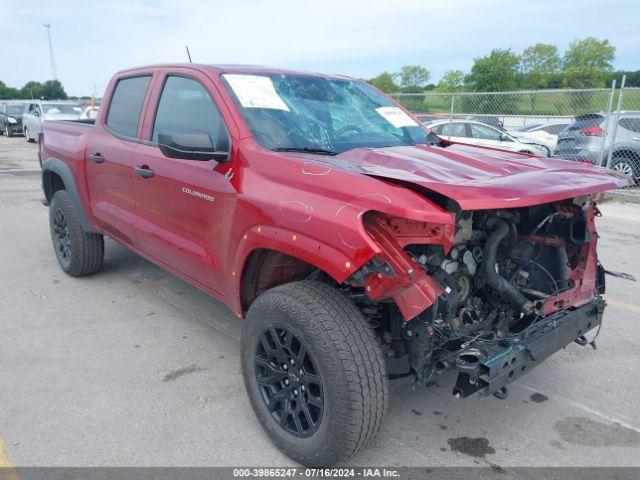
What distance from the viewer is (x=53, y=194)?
210 inches

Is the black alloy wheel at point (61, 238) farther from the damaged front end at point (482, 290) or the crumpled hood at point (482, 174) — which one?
the damaged front end at point (482, 290)

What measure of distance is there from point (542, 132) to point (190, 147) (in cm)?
1713

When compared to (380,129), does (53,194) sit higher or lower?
lower

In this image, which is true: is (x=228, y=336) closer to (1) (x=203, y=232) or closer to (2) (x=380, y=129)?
(1) (x=203, y=232)

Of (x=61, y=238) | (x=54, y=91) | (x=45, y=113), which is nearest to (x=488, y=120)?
(x=61, y=238)

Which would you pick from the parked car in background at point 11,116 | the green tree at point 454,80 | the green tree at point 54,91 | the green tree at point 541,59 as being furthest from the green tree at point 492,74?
the green tree at point 54,91

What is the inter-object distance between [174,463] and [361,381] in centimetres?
105

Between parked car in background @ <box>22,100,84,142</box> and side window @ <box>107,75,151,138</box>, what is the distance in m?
17.3

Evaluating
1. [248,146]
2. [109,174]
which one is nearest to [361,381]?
[248,146]

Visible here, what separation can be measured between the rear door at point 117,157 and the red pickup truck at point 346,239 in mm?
55

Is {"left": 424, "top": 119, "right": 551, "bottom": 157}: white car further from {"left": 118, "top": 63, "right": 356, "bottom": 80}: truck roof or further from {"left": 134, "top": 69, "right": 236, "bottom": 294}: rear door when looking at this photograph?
{"left": 134, "top": 69, "right": 236, "bottom": 294}: rear door

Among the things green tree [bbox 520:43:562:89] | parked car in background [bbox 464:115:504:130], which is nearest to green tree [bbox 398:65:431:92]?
green tree [bbox 520:43:562:89]

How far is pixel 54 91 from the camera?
64.1 meters

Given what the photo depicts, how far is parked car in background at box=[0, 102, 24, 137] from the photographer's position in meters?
25.8
